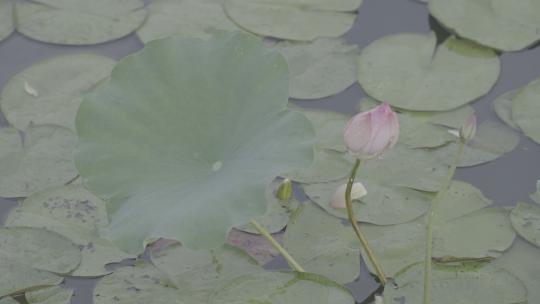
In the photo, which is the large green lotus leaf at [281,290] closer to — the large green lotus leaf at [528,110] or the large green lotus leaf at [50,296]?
the large green lotus leaf at [50,296]

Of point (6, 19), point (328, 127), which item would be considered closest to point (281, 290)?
point (328, 127)

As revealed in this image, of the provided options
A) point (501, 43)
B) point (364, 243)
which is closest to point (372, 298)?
point (364, 243)

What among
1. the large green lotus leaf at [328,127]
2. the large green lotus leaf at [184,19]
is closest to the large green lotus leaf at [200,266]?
the large green lotus leaf at [328,127]

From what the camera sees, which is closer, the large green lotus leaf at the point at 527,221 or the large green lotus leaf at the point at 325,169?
the large green lotus leaf at the point at 527,221

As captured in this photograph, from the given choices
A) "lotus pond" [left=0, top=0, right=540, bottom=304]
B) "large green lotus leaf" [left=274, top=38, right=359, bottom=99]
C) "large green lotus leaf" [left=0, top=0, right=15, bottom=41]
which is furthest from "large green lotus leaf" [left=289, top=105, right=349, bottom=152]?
"large green lotus leaf" [left=0, top=0, right=15, bottom=41]

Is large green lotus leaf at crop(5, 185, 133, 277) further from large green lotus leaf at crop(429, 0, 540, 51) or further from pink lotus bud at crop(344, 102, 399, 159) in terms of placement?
large green lotus leaf at crop(429, 0, 540, 51)

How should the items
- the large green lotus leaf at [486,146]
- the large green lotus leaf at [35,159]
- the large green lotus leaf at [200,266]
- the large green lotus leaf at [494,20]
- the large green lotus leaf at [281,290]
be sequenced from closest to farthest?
1. the large green lotus leaf at [281,290]
2. the large green lotus leaf at [200,266]
3. the large green lotus leaf at [35,159]
4. the large green lotus leaf at [486,146]
5. the large green lotus leaf at [494,20]

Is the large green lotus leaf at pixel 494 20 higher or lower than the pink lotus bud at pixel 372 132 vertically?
lower
